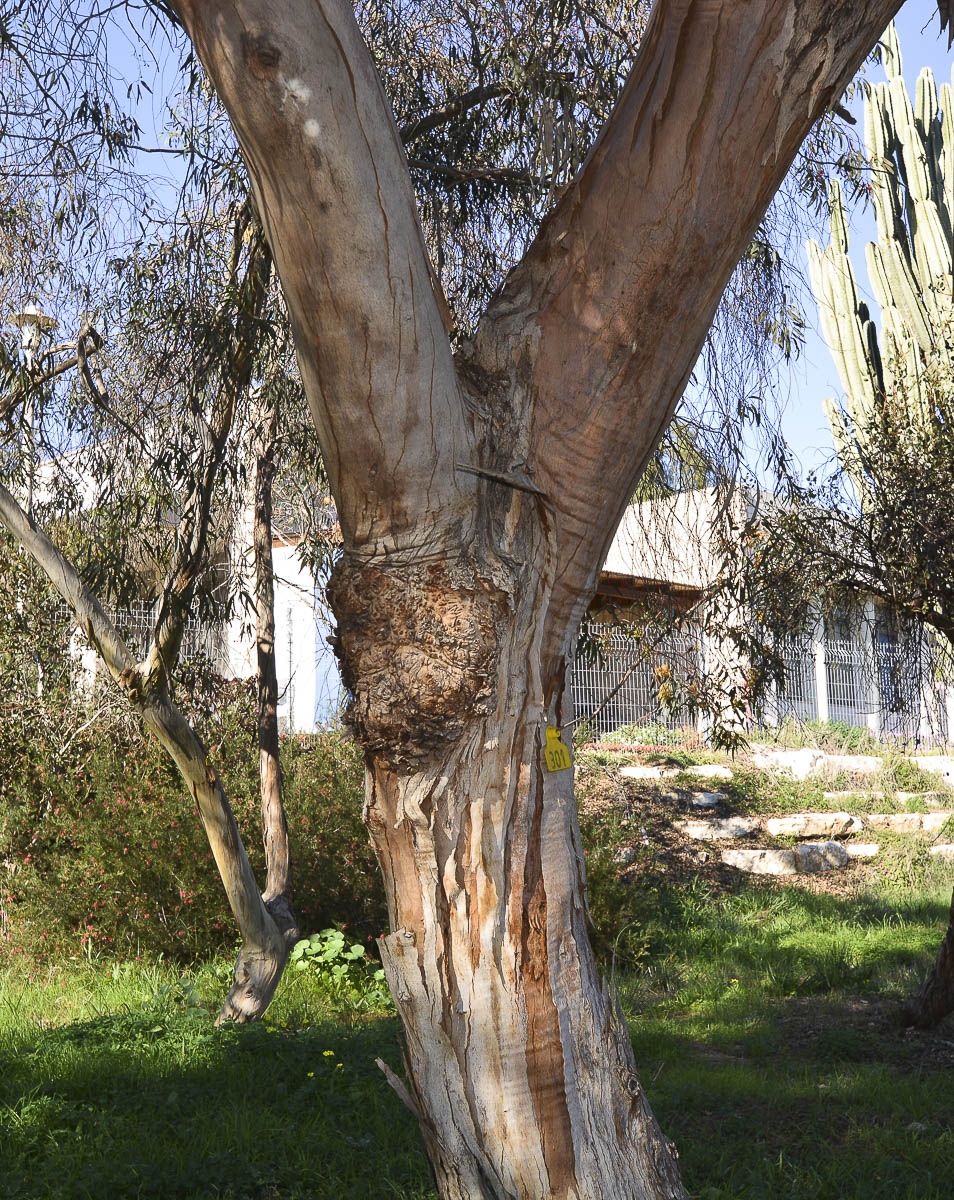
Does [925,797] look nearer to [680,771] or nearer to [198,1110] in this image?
[680,771]

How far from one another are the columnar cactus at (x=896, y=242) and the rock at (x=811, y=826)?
14.4 feet

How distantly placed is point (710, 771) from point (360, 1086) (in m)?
9.00

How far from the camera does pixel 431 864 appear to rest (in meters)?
2.51

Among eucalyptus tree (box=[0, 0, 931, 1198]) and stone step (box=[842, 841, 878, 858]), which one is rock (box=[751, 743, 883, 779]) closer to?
stone step (box=[842, 841, 878, 858])

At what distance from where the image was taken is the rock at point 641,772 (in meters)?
12.4

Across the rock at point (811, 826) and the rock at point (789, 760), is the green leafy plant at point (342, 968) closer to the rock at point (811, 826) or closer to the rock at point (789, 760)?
the rock at point (811, 826)

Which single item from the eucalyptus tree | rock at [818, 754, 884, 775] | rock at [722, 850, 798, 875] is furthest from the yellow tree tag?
rock at [818, 754, 884, 775]

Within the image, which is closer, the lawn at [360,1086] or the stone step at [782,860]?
the lawn at [360,1086]

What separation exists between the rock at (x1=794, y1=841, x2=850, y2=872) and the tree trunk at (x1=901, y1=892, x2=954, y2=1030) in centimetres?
470

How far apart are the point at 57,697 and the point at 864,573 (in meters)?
5.99

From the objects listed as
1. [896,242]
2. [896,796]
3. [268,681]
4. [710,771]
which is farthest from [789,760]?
[268,681]

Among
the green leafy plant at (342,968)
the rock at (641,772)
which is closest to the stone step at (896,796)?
the rock at (641,772)

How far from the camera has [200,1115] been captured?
445 centimetres

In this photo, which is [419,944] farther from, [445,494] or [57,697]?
[57,697]
